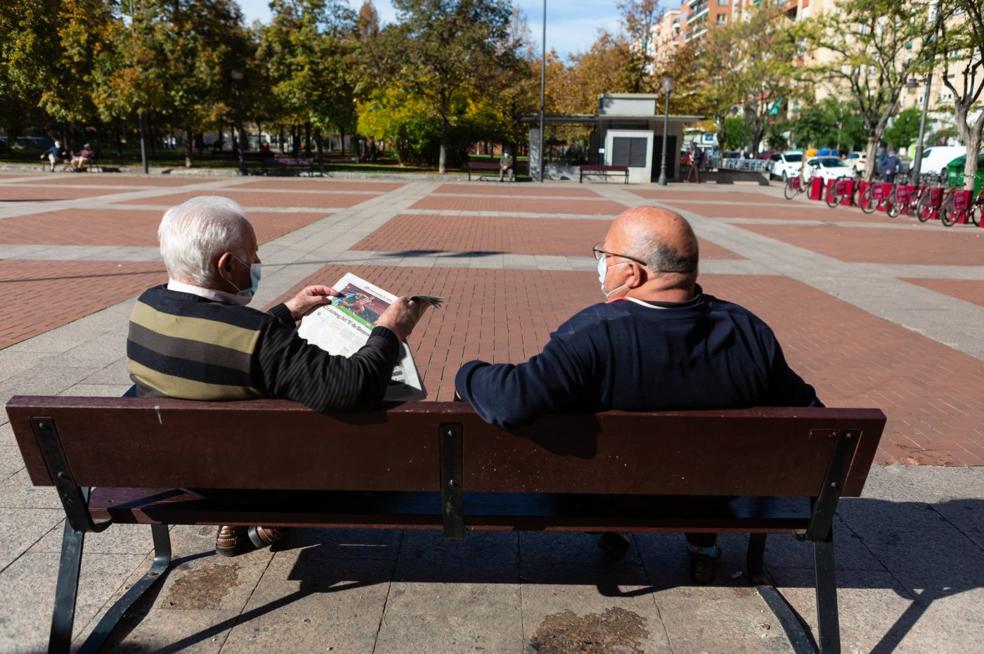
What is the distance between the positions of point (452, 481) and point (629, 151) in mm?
31720

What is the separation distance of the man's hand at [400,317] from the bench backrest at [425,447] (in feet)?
0.97

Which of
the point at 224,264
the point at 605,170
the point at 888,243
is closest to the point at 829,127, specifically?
the point at 605,170

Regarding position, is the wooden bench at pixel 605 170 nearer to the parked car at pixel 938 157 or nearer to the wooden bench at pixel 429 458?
the parked car at pixel 938 157

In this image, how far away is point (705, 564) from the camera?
9.43 ft

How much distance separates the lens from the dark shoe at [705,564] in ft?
9.41

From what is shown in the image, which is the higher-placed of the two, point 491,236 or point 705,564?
point 491,236

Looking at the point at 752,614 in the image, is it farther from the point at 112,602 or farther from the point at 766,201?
the point at 766,201

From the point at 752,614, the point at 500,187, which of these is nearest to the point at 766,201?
the point at 500,187

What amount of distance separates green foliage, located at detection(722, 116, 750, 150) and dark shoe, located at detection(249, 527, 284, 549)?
70208 millimetres

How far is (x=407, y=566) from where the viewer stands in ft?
9.72

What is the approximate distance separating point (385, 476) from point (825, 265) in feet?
32.2

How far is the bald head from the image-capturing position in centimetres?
226

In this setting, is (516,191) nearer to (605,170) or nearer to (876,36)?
(605,170)

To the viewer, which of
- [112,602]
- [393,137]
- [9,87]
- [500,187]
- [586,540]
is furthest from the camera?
[393,137]
